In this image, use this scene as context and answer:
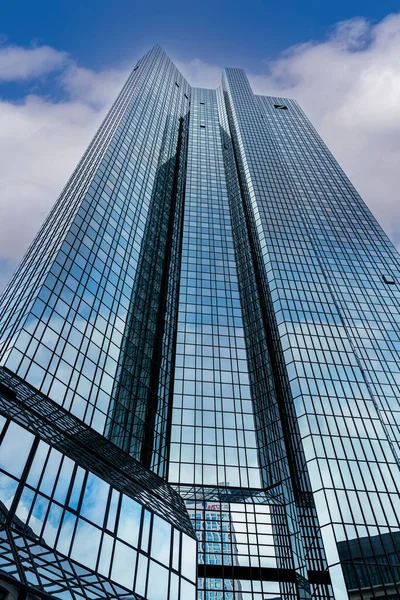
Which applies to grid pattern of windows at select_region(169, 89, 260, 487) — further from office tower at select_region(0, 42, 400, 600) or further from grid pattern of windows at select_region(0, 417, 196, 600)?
grid pattern of windows at select_region(0, 417, 196, 600)

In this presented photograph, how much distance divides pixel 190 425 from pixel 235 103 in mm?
120749

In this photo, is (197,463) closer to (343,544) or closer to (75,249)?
(343,544)

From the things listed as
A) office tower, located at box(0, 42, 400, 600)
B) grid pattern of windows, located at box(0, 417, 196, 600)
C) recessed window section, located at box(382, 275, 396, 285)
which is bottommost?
grid pattern of windows, located at box(0, 417, 196, 600)

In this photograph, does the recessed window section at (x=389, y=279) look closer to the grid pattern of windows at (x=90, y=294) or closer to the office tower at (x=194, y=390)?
the office tower at (x=194, y=390)

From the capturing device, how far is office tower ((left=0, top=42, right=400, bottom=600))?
92.0 ft

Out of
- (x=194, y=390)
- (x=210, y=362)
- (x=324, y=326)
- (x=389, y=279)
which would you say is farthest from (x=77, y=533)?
(x=389, y=279)

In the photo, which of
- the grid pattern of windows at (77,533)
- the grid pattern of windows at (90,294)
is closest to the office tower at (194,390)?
the grid pattern of windows at (77,533)

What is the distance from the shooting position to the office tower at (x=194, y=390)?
28031mm

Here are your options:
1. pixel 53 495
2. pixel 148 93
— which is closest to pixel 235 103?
pixel 148 93

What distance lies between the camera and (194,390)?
206ft

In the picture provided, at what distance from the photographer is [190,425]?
58.2m

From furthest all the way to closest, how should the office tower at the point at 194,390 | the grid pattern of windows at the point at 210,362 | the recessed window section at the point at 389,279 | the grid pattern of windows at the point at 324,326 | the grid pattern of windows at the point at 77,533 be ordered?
the recessed window section at the point at 389,279 < the grid pattern of windows at the point at 210,362 < the grid pattern of windows at the point at 324,326 < the office tower at the point at 194,390 < the grid pattern of windows at the point at 77,533

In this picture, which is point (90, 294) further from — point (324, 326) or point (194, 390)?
point (324, 326)

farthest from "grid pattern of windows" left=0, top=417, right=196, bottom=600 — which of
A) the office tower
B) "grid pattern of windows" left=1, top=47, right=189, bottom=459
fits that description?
"grid pattern of windows" left=1, top=47, right=189, bottom=459
